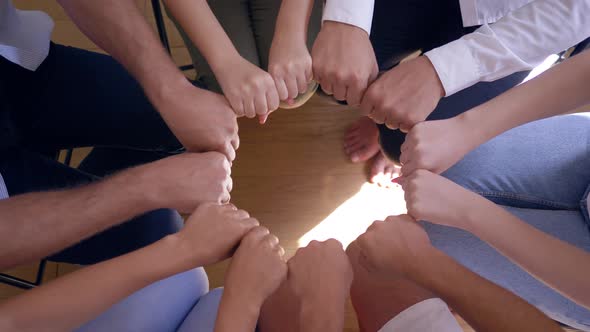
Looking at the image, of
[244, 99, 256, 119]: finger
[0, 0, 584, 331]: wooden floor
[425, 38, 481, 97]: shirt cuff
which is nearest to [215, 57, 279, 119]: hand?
[244, 99, 256, 119]: finger

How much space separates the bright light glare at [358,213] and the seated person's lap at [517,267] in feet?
1.13

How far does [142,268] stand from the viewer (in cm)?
62

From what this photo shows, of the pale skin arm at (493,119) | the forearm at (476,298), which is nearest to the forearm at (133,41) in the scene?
the pale skin arm at (493,119)

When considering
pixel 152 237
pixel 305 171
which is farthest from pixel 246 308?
pixel 305 171

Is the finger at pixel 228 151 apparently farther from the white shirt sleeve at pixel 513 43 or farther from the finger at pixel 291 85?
the white shirt sleeve at pixel 513 43

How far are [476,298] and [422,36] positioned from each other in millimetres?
579

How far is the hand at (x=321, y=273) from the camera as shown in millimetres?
655

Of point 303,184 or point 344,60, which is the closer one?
point 344,60

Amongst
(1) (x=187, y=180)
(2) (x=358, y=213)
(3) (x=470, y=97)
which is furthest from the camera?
(2) (x=358, y=213)

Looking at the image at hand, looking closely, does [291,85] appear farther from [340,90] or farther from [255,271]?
[255,271]

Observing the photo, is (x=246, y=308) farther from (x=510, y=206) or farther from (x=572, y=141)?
(x=572, y=141)

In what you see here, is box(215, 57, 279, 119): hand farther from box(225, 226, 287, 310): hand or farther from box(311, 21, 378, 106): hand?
box(225, 226, 287, 310): hand

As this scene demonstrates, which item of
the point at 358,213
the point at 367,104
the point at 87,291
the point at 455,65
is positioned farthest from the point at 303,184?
the point at 87,291

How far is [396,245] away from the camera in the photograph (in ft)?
2.21
